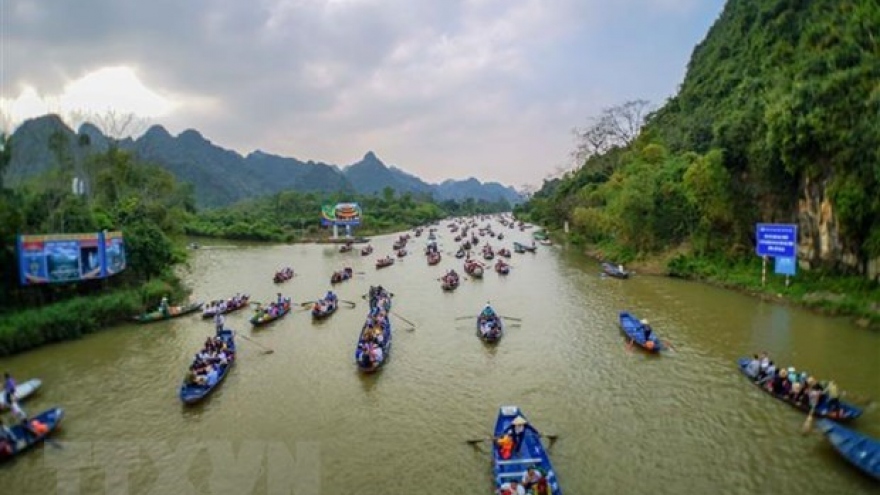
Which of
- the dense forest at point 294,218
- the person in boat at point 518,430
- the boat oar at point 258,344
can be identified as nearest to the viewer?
the person in boat at point 518,430

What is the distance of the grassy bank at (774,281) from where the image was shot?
24.0 meters

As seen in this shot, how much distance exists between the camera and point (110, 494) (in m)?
12.4

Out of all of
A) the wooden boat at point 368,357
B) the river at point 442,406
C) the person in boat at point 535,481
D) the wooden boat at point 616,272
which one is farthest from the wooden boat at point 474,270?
the person in boat at point 535,481

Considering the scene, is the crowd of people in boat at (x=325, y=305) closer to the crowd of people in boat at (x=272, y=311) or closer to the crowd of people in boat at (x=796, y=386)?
the crowd of people in boat at (x=272, y=311)

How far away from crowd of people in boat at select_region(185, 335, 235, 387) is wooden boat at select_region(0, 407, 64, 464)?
11.4 ft

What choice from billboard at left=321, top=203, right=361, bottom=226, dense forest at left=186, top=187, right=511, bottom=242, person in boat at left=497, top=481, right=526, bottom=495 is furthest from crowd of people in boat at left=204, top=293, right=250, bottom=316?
dense forest at left=186, top=187, right=511, bottom=242

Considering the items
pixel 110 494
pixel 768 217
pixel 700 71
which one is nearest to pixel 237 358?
pixel 110 494

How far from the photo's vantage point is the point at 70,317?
922 inches

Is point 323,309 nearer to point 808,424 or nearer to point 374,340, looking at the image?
point 374,340

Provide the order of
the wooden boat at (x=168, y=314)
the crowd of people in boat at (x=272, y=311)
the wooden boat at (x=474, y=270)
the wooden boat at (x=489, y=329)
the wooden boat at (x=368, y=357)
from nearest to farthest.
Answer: the wooden boat at (x=368, y=357) < the wooden boat at (x=489, y=329) < the wooden boat at (x=168, y=314) < the crowd of people in boat at (x=272, y=311) < the wooden boat at (x=474, y=270)

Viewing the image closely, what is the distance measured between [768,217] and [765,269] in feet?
14.1

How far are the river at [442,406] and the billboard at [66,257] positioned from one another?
283cm

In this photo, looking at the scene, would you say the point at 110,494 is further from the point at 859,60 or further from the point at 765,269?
the point at 859,60

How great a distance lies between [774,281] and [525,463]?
2323cm
